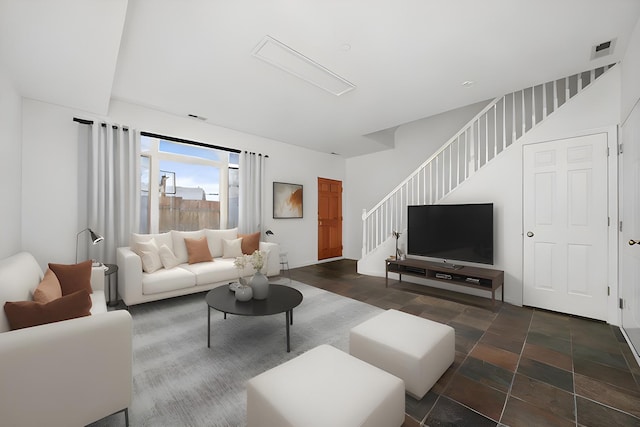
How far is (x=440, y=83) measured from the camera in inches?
119

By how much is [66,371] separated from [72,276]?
61.5 inches

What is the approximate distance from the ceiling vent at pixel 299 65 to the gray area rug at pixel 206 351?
8.97 feet

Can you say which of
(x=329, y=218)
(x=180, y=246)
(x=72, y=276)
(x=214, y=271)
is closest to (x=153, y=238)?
(x=180, y=246)

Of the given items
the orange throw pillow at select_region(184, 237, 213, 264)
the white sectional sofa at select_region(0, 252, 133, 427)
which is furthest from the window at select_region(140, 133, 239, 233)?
the white sectional sofa at select_region(0, 252, 133, 427)

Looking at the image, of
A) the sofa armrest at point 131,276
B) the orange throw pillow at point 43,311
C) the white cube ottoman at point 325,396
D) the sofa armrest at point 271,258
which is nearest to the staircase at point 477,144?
the sofa armrest at point 271,258

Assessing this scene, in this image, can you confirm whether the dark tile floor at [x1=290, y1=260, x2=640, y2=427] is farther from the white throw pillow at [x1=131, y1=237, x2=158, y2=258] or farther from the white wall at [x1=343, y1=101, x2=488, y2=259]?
the white throw pillow at [x1=131, y1=237, x2=158, y2=258]

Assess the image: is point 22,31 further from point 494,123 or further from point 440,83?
point 494,123

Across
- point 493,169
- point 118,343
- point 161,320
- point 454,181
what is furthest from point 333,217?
point 118,343

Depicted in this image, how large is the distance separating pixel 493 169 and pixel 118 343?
4413mm

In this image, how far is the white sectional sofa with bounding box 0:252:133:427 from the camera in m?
1.14

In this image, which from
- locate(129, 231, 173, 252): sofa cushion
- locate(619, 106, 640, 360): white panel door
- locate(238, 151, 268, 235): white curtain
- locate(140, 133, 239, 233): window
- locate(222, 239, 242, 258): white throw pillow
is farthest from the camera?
locate(238, 151, 268, 235): white curtain

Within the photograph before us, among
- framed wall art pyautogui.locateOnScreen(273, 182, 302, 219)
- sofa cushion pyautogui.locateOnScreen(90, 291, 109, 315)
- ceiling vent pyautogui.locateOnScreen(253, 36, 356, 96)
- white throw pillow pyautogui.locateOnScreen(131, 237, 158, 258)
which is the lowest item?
sofa cushion pyautogui.locateOnScreen(90, 291, 109, 315)

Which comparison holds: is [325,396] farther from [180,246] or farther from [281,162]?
[281,162]

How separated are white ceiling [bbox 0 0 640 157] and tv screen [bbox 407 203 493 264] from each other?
60.5 inches
